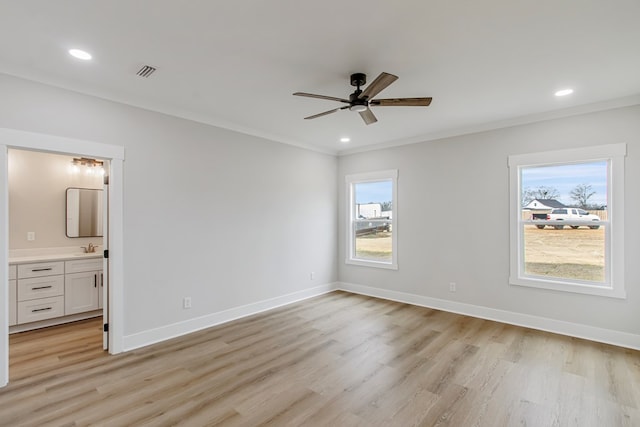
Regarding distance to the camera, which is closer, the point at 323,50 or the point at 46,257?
the point at 323,50

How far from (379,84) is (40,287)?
4.79m

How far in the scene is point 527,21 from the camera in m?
2.13

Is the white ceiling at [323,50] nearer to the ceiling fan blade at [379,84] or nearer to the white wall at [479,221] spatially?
the ceiling fan blade at [379,84]

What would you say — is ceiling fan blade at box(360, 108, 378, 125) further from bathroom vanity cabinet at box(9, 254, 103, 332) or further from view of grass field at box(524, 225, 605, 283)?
bathroom vanity cabinet at box(9, 254, 103, 332)

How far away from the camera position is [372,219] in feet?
19.3

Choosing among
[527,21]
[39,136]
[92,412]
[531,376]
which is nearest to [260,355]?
[92,412]

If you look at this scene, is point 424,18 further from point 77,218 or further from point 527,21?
point 77,218

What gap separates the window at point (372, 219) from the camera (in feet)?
18.1

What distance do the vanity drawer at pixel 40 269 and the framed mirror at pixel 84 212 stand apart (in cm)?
75

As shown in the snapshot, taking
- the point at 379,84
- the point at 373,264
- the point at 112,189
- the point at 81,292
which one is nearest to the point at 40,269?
the point at 81,292

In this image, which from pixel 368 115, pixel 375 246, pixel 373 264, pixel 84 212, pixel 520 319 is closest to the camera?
pixel 368 115

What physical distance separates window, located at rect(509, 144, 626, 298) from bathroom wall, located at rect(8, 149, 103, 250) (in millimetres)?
6469

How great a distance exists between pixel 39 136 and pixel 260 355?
297cm

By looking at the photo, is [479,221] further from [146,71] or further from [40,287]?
[40,287]
